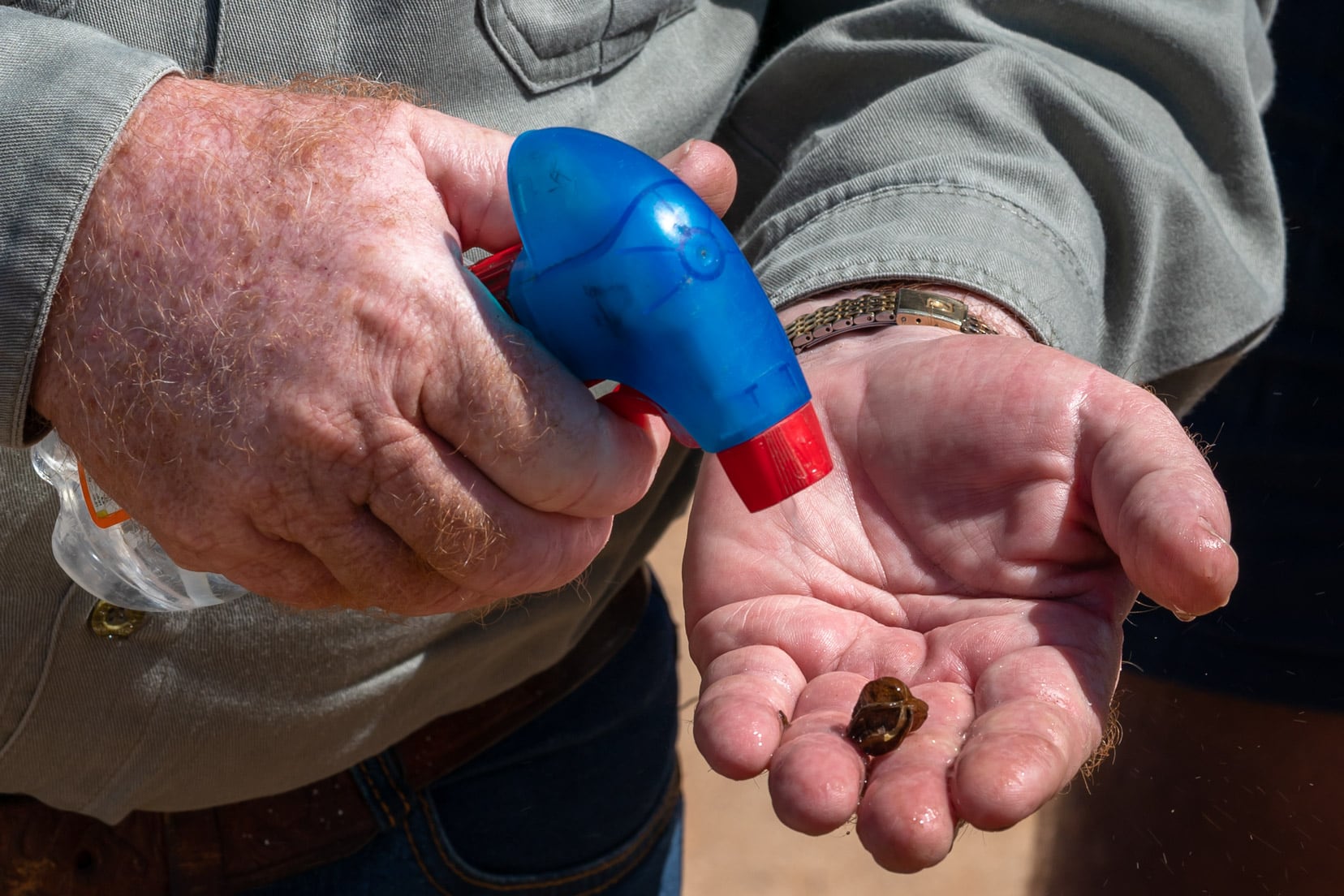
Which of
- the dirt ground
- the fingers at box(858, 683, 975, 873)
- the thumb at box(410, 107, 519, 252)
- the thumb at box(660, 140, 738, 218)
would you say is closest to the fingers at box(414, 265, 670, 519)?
the thumb at box(410, 107, 519, 252)

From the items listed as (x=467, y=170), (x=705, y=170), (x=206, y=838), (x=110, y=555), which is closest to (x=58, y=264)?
(x=467, y=170)

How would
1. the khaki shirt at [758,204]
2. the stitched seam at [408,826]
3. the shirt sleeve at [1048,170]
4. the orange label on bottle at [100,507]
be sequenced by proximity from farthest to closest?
1. the stitched seam at [408,826]
2. the shirt sleeve at [1048,170]
3. the khaki shirt at [758,204]
4. the orange label on bottle at [100,507]

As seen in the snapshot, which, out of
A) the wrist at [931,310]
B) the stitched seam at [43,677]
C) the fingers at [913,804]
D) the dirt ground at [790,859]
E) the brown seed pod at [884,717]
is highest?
the wrist at [931,310]

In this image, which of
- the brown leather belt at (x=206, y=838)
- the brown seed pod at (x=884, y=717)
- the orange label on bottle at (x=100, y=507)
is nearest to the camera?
the brown seed pod at (x=884, y=717)

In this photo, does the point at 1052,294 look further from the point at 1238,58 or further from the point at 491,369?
the point at 491,369

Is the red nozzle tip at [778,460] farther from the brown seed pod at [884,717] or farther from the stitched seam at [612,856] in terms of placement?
the stitched seam at [612,856]

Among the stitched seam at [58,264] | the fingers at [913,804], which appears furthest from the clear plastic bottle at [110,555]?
the fingers at [913,804]

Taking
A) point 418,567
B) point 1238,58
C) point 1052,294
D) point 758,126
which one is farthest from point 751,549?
point 1238,58
